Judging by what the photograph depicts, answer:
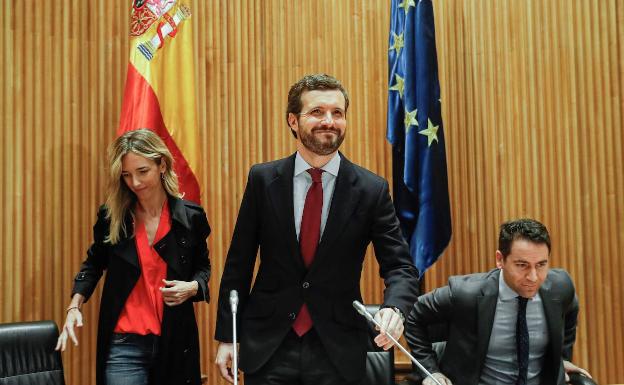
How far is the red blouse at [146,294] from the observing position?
212cm

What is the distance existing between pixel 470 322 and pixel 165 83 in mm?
1717

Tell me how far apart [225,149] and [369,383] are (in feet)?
5.00

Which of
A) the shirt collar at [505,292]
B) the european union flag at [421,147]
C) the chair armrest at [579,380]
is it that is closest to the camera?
the chair armrest at [579,380]

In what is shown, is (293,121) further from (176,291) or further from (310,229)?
(176,291)

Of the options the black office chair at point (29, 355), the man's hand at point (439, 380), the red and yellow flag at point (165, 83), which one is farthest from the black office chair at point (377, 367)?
the black office chair at point (29, 355)

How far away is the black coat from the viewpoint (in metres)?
2.12

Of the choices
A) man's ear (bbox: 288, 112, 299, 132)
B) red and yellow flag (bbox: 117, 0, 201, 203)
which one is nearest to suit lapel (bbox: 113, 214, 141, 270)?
red and yellow flag (bbox: 117, 0, 201, 203)

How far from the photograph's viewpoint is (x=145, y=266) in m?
2.17

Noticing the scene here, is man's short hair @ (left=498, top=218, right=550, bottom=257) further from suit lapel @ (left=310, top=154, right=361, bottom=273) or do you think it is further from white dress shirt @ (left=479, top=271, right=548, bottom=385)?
suit lapel @ (left=310, top=154, right=361, bottom=273)

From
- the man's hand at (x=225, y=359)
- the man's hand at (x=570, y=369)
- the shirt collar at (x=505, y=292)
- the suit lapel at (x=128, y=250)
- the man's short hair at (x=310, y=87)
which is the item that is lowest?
the man's hand at (x=570, y=369)

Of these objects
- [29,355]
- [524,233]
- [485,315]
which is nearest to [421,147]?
[524,233]

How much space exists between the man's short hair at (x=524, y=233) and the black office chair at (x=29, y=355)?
5.62 ft

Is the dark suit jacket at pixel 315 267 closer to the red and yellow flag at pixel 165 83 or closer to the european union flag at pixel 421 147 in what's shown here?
the red and yellow flag at pixel 165 83

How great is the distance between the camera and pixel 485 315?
2.38 metres
